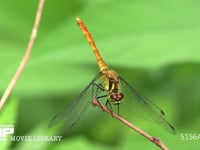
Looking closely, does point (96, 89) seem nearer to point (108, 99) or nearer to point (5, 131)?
point (108, 99)

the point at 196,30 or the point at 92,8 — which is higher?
the point at 92,8

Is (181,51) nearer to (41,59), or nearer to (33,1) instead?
(41,59)

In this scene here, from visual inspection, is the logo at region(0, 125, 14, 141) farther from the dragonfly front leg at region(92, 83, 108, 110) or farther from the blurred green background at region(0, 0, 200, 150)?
the dragonfly front leg at region(92, 83, 108, 110)

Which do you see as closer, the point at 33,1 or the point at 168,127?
the point at 168,127

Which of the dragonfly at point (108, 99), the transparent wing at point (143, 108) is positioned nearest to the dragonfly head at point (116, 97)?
the dragonfly at point (108, 99)

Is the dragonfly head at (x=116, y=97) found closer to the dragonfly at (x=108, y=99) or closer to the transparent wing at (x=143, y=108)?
the dragonfly at (x=108, y=99)

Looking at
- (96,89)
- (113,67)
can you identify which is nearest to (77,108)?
(96,89)

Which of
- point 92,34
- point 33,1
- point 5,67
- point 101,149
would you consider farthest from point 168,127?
point 33,1
